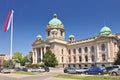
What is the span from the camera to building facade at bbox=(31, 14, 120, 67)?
295 ft

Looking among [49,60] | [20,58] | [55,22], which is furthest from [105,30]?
[20,58]

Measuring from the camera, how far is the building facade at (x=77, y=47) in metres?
89.9

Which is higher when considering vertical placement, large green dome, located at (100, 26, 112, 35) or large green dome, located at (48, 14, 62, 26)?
large green dome, located at (48, 14, 62, 26)

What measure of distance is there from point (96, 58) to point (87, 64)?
630 centimetres

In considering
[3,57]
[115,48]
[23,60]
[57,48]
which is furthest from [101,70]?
[3,57]

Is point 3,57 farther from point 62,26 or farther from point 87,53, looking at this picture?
point 87,53

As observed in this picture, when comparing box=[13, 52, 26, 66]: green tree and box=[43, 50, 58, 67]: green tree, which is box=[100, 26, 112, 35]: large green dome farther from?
box=[13, 52, 26, 66]: green tree

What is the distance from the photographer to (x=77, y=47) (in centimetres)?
10675

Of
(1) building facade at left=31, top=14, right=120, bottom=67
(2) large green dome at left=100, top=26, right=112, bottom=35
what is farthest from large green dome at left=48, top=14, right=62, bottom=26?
(2) large green dome at left=100, top=26, right=112, bottom=35

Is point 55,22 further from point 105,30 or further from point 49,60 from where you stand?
point 49,60

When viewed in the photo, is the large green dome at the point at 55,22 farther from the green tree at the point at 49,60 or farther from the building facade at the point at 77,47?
the green tree at the point at 49,60

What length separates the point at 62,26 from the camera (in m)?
120

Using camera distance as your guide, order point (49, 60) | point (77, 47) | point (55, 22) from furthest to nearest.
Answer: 1. point (55, 22)
2. point (77, 47)
3. point (49, 60)

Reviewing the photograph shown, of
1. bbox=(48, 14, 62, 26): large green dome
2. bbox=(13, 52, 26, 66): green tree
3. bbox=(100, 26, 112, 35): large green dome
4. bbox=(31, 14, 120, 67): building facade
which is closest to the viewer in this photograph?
bbox=(31, 14, 120, 67): building facade
